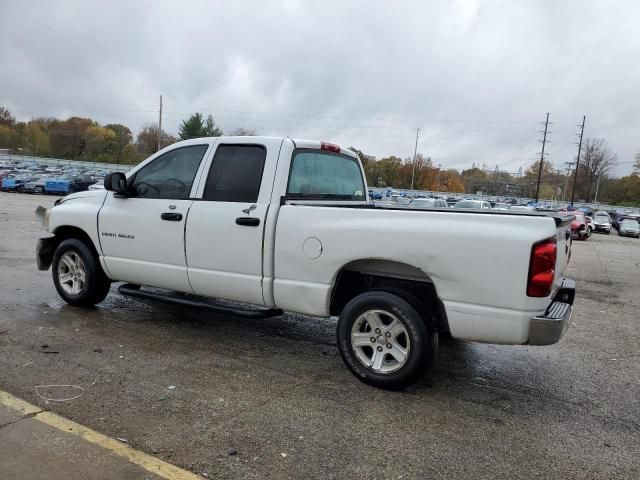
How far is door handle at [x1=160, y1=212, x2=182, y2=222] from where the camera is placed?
196 inches

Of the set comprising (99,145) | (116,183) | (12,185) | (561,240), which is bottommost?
(12,185)

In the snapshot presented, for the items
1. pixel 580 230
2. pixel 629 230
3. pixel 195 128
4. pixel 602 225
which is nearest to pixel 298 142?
pixel 580 230

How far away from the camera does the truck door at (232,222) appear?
4.56 metres

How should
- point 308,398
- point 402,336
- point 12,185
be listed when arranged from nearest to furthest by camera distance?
point 308,398 → point 402,336 → point 12,185

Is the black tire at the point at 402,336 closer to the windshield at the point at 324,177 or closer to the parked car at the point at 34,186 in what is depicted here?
the windshield at the point at 324,177

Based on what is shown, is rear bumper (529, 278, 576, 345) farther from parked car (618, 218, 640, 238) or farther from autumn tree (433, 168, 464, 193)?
autumn tree (433, 168, 464, 193)

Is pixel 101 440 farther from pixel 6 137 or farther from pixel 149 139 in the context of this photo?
pixel 6 137

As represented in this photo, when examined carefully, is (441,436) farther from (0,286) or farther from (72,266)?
(0,286)

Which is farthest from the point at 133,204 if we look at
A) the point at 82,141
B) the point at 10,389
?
the point at 82,141

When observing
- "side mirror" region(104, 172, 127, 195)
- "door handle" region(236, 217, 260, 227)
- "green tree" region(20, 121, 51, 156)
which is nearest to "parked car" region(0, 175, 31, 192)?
"side mirror" region(104, 172, 127, 195)

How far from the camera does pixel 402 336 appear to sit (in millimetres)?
4086

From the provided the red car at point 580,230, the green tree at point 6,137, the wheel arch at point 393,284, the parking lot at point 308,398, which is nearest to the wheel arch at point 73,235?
the parking lot at point 308,398

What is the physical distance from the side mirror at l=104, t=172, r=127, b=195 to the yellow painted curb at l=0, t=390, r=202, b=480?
7.69ft

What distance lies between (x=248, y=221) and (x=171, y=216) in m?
0.97
